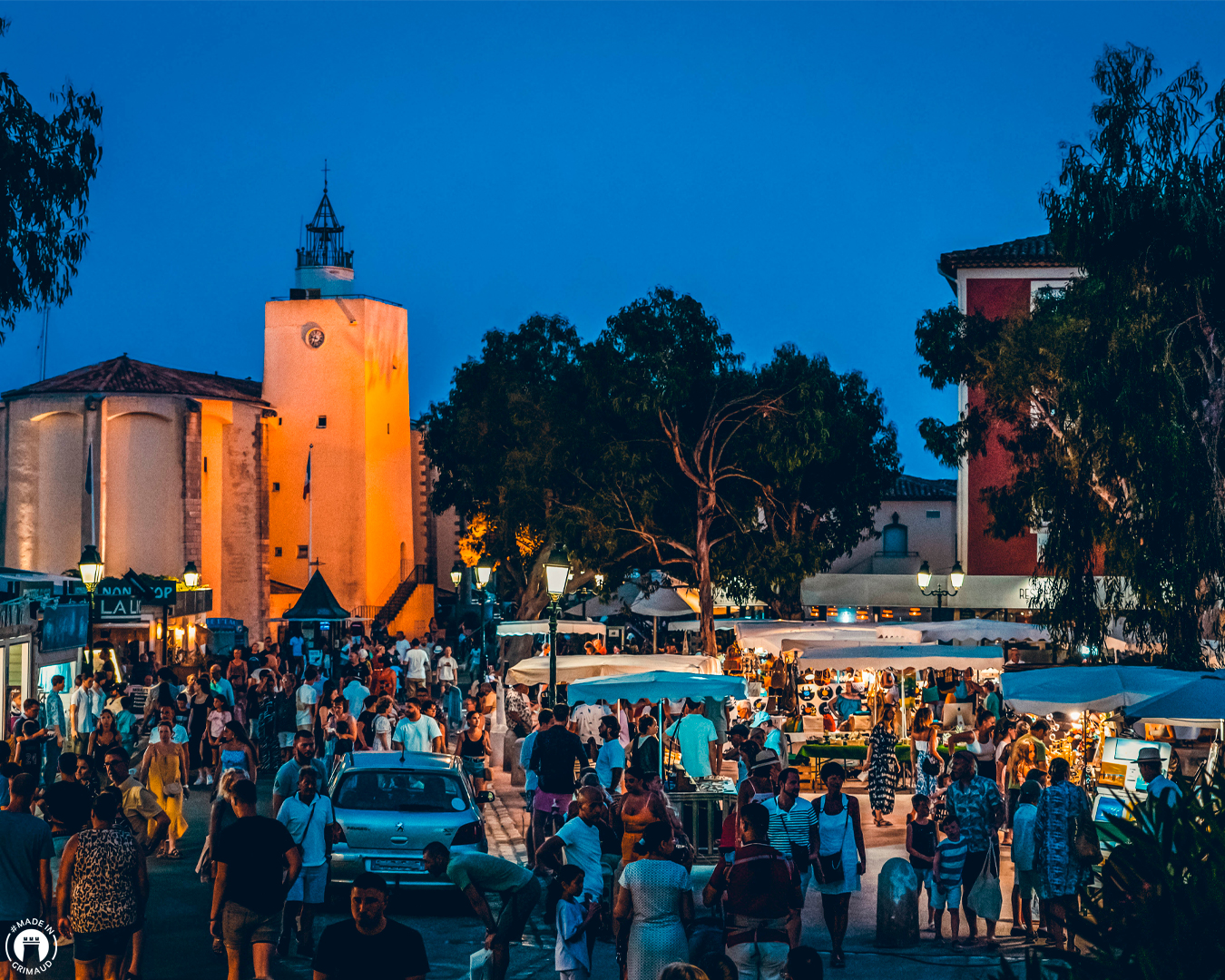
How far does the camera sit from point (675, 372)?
35.1 m

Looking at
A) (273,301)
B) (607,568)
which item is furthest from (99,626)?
(273,301)

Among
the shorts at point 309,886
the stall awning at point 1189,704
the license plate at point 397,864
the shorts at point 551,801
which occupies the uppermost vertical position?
the stall awning at point 1189,704

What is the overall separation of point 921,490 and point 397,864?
172ft

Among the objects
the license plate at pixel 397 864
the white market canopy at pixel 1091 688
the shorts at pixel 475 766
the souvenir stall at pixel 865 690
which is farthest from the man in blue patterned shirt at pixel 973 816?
the souvenir stall at pixel 865 690

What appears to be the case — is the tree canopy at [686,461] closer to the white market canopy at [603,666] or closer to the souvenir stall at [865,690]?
the souvenir stall at [865,690]

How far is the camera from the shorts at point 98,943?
28.0 feet

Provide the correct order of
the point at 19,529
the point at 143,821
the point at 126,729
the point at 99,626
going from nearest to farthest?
the point at 143,821
the point at 126,729
the point at 99,626
the point at 19,529

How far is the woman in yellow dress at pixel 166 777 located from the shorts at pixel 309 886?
499 cm

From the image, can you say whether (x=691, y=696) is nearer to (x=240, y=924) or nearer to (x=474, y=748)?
(x=474, y=748)

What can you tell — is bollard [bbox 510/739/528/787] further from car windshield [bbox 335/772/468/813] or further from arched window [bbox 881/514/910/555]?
arched window [bbox 881/514/910/555]

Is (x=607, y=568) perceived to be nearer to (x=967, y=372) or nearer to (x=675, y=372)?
(x=675, y=372)

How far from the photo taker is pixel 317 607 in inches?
1544

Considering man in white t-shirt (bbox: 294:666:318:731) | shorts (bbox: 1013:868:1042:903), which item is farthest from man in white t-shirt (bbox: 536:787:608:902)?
man in white t-shirt (bbox: 294:666:318:731)

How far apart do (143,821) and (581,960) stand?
532 centimetres
